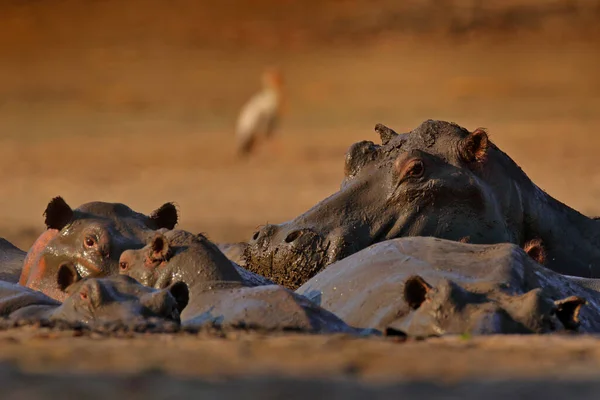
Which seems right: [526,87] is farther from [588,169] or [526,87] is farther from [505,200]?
[505,200]

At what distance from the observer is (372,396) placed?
416 centimetres

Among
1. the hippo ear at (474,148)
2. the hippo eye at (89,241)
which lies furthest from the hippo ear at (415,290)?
the hippo eye at (89,241)

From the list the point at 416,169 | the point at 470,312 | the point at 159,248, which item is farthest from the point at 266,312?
the point at 416,169

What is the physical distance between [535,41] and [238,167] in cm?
1631

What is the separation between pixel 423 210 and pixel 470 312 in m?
2.17

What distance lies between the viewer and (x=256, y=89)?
3984 centimetres

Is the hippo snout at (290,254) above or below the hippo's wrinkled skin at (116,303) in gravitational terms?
above

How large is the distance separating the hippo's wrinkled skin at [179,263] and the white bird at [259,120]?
2258cm

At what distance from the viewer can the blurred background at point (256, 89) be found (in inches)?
963

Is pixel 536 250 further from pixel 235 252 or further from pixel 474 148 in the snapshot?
pixel 235 252

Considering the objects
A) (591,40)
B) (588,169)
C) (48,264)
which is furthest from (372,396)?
(591,40)

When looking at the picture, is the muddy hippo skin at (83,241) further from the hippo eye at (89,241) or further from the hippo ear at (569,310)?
the hippo ear at (569,310)

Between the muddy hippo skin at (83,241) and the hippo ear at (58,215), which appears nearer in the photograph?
the muddy hippo skin at (83,241)

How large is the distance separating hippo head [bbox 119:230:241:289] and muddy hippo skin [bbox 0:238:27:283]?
6.20ft
